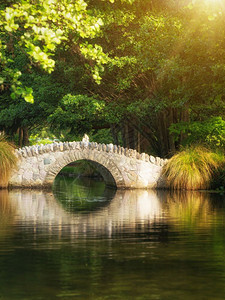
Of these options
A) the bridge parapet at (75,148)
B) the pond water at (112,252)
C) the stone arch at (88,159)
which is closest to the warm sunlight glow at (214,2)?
the pond water at (112,252)

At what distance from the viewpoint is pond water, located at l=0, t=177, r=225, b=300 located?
24.2ft

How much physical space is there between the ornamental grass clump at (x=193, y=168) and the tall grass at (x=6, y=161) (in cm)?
626

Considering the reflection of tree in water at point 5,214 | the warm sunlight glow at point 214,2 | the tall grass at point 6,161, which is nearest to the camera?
the reflection of tree in water at point 5,214

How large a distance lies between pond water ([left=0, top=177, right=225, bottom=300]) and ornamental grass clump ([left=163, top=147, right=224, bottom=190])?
6.96 metres

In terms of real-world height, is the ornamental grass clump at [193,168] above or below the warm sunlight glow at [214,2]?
below

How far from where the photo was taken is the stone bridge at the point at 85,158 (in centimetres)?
2670

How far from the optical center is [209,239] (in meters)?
11.5

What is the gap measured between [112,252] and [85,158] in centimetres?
1729

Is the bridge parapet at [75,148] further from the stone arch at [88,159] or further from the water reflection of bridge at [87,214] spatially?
the water reflection of bridge at [87,214]

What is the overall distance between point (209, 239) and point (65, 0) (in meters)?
4.83

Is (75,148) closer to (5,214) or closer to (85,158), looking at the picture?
(85,158)

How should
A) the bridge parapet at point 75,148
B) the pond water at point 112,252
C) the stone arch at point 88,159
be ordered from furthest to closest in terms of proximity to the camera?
the stone arch at point 88,159
the bridge parapet at point 75,148
the pond water at point 112,252

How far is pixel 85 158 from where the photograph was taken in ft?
89.1

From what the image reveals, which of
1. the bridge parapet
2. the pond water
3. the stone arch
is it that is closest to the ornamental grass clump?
the bridge parapet
